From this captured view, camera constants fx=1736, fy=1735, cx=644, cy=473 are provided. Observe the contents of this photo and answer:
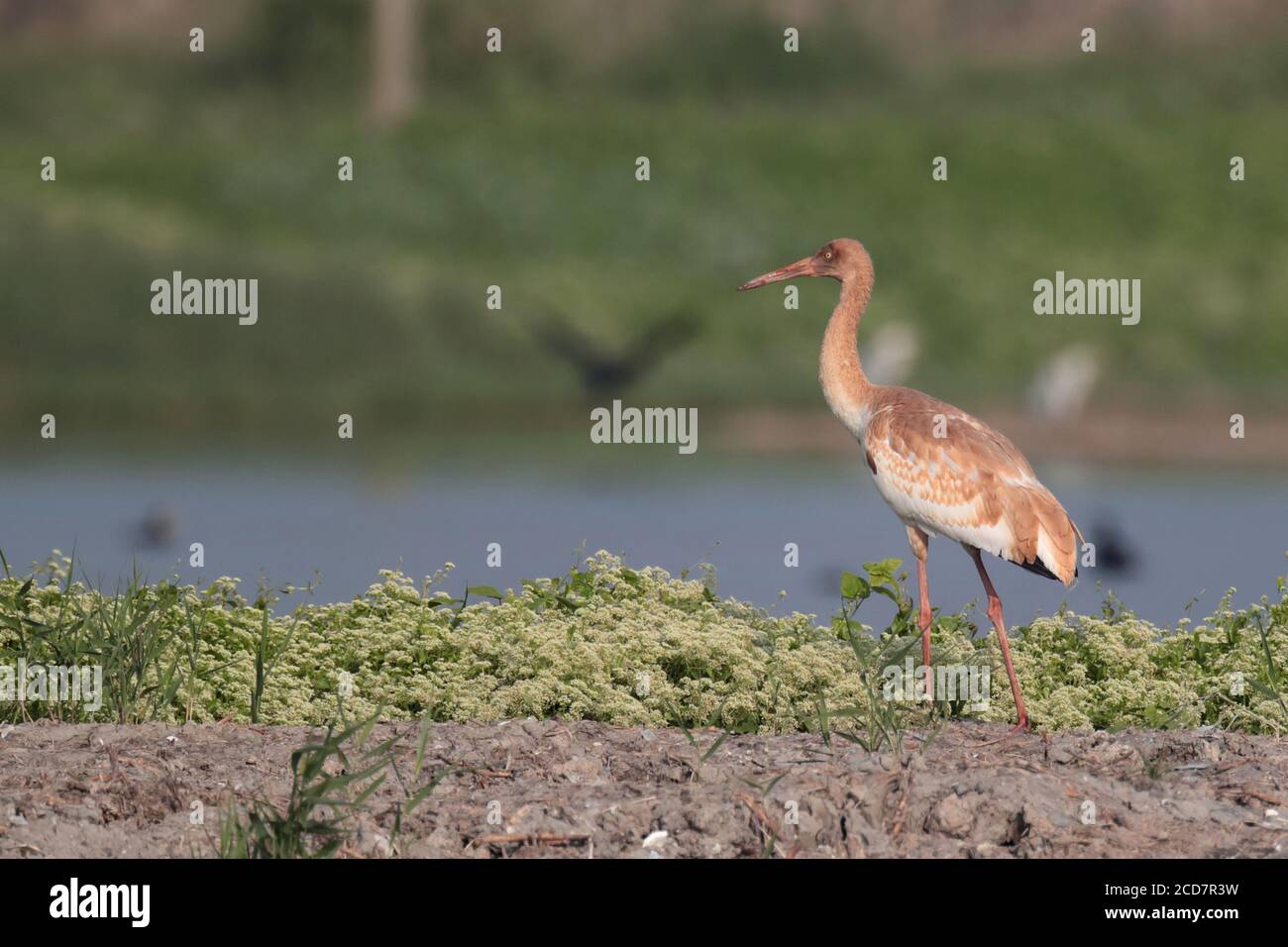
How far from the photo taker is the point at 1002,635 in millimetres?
6043

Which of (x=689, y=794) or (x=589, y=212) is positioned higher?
(x=589, y=212)

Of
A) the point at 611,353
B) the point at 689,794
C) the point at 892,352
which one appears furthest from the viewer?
the point at 611,353

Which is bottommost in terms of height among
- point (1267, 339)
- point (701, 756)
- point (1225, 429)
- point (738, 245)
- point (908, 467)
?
point (701, 756)

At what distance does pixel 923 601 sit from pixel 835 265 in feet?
5.88

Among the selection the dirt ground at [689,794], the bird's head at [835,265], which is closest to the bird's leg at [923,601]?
the dirt ground at [689,794]

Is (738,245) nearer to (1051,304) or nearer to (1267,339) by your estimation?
(1051,304)

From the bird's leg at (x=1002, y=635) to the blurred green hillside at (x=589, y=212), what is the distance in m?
8.40

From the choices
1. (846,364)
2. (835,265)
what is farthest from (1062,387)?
(846,364)

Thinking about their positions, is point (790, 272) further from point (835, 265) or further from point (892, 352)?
point (892, 352)

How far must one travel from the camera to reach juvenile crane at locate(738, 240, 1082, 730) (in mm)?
6305

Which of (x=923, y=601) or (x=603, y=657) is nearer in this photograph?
(x=603, y=657)

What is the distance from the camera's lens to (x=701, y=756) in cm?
514
